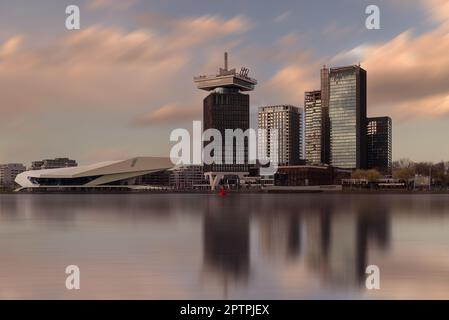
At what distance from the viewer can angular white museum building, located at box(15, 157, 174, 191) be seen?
154000mm

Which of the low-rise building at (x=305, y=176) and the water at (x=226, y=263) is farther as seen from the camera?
the low-rise building at (x=305, y=176)

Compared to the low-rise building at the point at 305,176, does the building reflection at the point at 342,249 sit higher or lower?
higher

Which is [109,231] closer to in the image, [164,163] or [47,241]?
[47,241]

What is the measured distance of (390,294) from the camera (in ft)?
27.1

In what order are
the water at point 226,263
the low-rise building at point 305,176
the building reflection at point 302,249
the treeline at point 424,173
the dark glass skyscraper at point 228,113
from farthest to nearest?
the dark glass skyscraper at point 228,113 → the low-rise building at point 305,176 → the treeline at point 424,173 → the building reflection at point 302,249 → the water at point 226,263

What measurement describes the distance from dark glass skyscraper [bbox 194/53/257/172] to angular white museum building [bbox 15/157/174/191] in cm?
3859

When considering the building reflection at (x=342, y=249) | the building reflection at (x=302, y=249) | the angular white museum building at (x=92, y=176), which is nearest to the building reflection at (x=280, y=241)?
the building reflection at (x=302, y=249)

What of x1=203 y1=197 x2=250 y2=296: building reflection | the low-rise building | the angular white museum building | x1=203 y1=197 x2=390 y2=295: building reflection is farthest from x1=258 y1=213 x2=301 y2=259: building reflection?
the low-rise building

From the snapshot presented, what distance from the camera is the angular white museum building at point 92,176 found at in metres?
154

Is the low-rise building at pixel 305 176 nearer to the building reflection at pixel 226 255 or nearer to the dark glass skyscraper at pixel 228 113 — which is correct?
the dark glass skyscraper at pixel 228 113

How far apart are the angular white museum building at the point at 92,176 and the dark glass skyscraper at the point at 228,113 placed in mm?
38590

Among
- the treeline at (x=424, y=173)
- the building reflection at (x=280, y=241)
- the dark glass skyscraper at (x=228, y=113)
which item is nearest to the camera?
the building reflection at (x=280, y=241)

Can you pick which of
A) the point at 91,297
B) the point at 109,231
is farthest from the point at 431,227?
the point at 91,297

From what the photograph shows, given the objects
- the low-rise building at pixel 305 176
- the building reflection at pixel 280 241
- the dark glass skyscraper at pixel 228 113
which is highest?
the dark glass skyscraper at pixel 228 113
